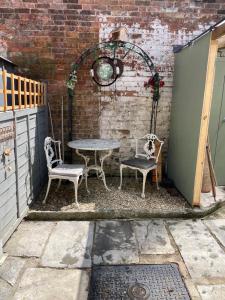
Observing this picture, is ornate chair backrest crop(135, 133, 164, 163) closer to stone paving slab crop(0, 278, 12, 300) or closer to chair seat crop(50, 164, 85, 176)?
chair seat crop(50, 164, 85, 176)

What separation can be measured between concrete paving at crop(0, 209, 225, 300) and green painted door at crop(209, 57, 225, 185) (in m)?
1.12

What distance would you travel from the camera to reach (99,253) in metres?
2.43

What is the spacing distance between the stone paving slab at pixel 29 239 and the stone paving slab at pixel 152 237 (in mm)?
1024

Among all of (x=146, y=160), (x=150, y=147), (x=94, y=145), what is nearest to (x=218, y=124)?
(x=150, y=147)

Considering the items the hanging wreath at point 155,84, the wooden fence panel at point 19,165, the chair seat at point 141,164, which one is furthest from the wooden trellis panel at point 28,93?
the hanging wreath at point 155,84

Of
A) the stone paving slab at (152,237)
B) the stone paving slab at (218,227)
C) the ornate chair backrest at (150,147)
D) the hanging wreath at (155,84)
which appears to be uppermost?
the hanging wreath at (155,84)

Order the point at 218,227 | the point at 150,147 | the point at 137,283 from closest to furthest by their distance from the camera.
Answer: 1. the point at 137,283
2. the point at 218,227
3. the point at 150,147

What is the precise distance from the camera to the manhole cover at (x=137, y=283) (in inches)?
75.7

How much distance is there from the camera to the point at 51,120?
420cm

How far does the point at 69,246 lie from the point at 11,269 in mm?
582

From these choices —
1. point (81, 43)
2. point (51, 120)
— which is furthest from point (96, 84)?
point (51, 120)

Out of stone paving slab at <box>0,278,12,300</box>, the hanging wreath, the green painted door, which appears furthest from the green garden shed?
stone paving slab at <box>0,278,12,300</box>

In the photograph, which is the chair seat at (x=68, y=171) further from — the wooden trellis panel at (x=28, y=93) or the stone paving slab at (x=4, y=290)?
the stone paving slab at (x=4, y=290)

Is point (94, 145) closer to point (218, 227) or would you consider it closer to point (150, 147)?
point (150, 147)
